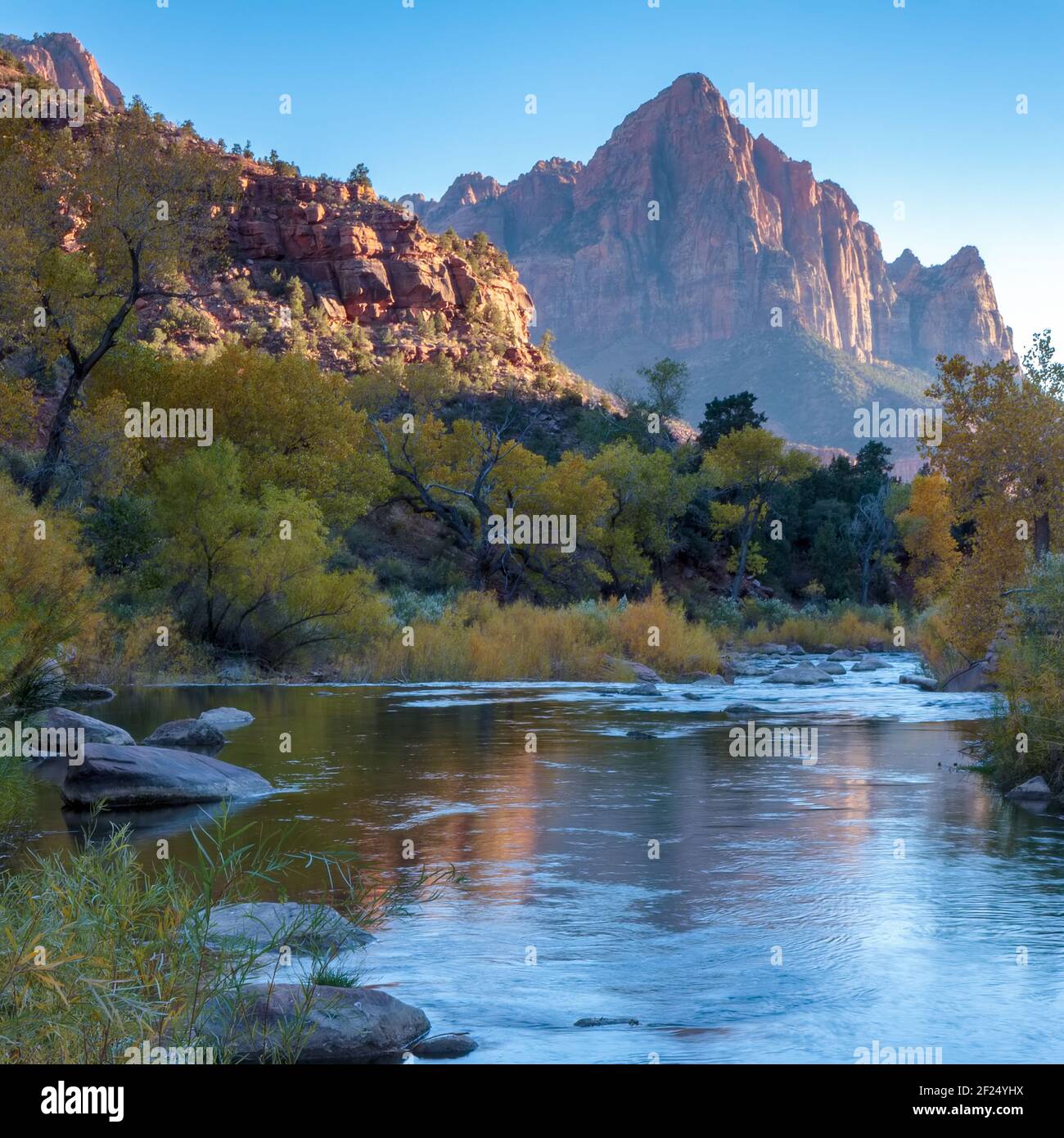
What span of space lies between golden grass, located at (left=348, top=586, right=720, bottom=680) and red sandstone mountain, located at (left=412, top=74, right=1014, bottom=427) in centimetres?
11284

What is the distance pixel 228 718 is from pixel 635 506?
93.3ft

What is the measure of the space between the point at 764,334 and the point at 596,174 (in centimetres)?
6298

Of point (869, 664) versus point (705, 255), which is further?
Answer: point (705, 255)

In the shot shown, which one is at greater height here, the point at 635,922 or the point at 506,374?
the point at 506,374

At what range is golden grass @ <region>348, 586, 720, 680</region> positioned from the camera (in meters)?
24.4

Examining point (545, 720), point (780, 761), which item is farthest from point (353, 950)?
point (545, 720)

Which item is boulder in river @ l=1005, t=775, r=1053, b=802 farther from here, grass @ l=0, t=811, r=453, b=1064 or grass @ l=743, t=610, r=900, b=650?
grass @ l=743, t=610, r=900, b=650

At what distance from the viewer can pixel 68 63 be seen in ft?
438

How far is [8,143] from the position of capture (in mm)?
22812

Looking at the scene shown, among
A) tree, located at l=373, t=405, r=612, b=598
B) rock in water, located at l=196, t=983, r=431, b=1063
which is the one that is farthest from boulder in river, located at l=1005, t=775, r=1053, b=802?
tree, located at l=373, t=405, r=612, b=598

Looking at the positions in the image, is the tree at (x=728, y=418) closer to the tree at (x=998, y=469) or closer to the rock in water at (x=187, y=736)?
the tree at (x=998, y=469)
